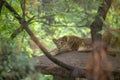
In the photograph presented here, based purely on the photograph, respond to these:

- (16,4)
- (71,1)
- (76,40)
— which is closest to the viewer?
(71,1)

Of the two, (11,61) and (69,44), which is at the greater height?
(11,61)

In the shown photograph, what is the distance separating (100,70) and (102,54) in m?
0.15

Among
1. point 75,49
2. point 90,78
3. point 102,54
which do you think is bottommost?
point 75,49

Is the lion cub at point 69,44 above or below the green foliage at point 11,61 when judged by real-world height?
below

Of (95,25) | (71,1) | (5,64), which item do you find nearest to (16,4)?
(71,1)

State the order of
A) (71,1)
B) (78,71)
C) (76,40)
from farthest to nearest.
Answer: (76,40) < (71,1) < (78,71)

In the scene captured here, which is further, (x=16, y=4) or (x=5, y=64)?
(x=16, y=4)

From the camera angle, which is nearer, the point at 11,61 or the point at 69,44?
the point at 11,61

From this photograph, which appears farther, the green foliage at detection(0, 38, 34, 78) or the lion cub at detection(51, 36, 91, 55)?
the lion cub at detection(51, 36, 91, 55)

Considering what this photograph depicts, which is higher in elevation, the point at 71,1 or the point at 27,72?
the point at 71,1

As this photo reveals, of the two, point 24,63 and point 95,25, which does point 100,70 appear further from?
point 95,25

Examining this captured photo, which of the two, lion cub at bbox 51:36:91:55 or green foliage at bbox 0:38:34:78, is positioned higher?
green foliage at bbox 0:38:34:78

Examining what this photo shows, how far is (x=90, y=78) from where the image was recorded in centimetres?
295

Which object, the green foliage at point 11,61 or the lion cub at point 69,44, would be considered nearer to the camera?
the green foliage at point 11,61
